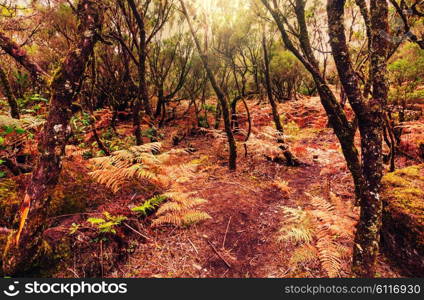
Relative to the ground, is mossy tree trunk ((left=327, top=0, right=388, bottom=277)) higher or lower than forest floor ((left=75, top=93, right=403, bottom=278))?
higher

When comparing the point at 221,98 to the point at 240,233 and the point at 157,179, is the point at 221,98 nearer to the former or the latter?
the point at 157,179

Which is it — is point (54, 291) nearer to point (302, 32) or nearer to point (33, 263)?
point (33, 263)

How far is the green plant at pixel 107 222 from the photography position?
271cm

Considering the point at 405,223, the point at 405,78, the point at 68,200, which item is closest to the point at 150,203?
the point at 68,200

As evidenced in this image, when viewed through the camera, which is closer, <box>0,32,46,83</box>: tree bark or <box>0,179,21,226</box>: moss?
<box>0,32,46,83</box>: tree bark

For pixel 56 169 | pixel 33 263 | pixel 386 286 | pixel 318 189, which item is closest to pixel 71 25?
pixel 56 169

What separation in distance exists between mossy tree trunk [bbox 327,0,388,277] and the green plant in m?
2.90

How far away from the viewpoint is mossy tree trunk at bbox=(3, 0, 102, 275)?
87.1 inches

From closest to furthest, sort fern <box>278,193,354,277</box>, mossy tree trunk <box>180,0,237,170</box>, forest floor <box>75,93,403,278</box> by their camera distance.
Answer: fern <box>278,193,354,277</box>, forest floor <box>75,93,403,278</box>, mossy tree trunk <box>180,0,237,170</box>

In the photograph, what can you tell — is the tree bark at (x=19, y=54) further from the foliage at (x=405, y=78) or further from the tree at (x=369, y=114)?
the foliage at (x=405, y=78)

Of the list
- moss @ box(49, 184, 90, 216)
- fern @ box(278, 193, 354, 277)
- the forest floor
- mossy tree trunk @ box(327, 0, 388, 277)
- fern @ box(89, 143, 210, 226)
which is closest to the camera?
mossy tree trunk @ box(327, 0, 388, 277)

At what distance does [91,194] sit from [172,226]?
1447 millimetres

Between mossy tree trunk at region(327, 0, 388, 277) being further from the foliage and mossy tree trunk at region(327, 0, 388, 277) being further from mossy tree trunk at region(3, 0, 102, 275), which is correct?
the foliage

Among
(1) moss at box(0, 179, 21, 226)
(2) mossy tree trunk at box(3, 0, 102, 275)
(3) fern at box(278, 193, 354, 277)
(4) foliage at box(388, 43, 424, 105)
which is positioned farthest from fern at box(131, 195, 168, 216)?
(4) foliage at box(388, 43, 424, 105)
